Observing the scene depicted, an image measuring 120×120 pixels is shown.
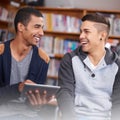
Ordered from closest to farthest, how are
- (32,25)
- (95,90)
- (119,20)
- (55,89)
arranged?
(55,89), (95,90), (32,25), (119,20)

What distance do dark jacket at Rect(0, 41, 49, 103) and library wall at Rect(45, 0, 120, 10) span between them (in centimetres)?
251

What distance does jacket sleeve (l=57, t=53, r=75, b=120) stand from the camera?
1.58 meters

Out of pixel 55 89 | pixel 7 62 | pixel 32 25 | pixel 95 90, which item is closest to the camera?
pixel 55 89

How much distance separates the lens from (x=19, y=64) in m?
1.82

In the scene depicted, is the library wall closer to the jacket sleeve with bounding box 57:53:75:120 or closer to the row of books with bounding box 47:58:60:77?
the row of books with bounding box 47:58:60:77

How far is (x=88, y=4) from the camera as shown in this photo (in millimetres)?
4270

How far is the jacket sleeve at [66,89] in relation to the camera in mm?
1582

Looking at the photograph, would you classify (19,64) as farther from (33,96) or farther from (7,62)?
(33,96)

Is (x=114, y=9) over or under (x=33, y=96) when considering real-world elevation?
over

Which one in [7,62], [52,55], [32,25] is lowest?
[52,55]

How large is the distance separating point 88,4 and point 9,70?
8.94ft

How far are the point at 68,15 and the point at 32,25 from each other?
2.31m


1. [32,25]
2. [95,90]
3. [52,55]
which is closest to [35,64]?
[32,25]

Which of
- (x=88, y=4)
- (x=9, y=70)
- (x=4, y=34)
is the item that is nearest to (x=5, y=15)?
(x=4, y=34)
